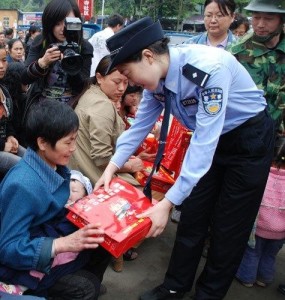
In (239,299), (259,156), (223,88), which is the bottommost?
(239,299)

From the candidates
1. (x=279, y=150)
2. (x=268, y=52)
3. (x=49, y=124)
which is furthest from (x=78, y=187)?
(x=268, y=52)

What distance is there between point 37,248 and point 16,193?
23 cm

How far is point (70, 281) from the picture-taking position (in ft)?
5.20

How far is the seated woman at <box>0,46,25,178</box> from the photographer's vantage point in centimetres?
272

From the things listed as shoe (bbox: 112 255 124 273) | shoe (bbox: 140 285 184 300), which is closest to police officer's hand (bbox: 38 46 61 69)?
shoe (bbox: 112 255 124 273)

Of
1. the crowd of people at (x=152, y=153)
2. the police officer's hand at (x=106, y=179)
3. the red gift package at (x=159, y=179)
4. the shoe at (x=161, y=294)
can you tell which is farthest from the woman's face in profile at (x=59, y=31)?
the shoe at (x=161, y=294)

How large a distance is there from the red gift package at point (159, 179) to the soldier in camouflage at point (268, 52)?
82 centimetres

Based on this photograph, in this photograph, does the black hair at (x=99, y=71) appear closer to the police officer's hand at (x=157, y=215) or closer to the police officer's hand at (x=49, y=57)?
the police officer's hand at (x=49, y=57)

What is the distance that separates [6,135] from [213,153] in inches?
75.9

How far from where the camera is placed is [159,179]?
254 centimetres

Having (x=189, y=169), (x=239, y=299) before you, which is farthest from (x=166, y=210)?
(x=239, y=299)

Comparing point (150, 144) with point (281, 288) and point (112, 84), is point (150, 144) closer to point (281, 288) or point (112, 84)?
point (112, 84)

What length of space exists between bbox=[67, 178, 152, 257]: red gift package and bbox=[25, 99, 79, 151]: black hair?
0.31m

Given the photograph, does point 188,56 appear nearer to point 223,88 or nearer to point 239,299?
point 223,88
